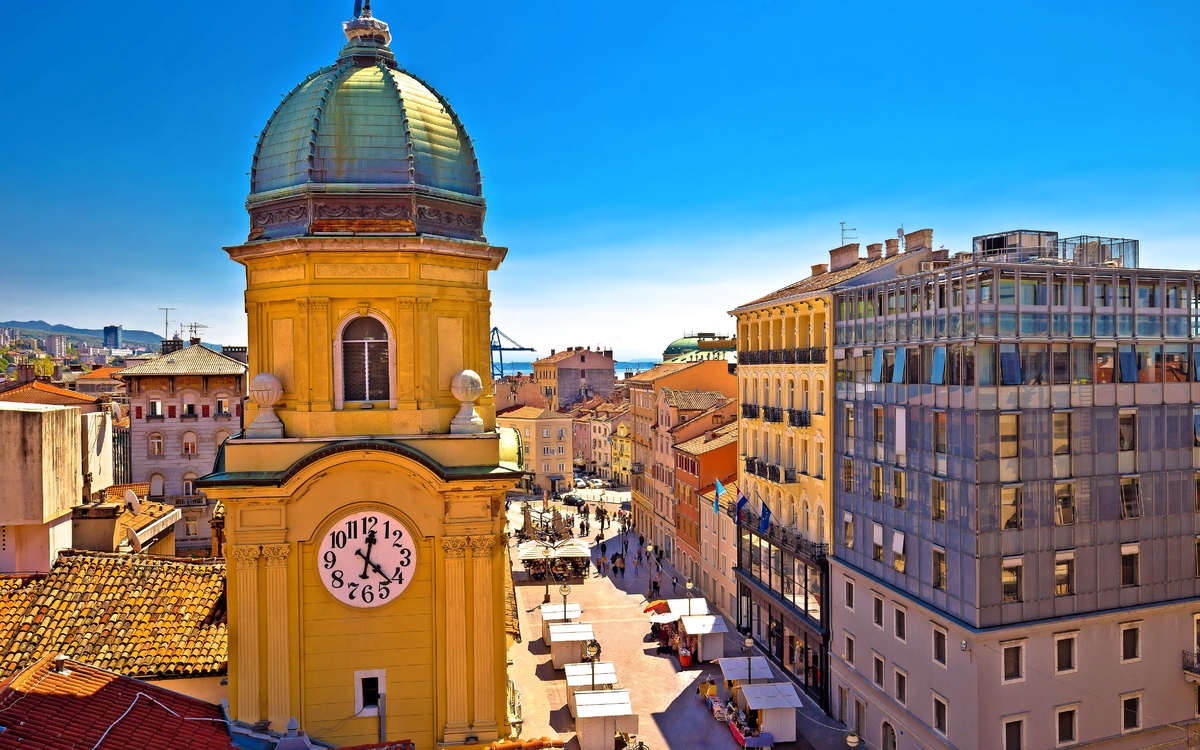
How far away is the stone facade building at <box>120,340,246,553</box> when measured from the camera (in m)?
58.4

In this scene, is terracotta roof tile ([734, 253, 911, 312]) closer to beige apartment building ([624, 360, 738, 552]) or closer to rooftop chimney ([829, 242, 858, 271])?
rooftop chimney ([829, 242, 858, 271])

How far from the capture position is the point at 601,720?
38.0 meters

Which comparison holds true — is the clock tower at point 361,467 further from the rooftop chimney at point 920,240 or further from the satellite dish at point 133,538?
the rooftop chimney at point 920,240

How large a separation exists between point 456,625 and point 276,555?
14.3ft

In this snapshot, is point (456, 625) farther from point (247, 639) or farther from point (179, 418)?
point (179, 418)

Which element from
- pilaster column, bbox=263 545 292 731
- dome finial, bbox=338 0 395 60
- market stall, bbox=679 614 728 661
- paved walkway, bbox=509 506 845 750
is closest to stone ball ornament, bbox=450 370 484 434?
pilaster column, bbox=263 545 292 731

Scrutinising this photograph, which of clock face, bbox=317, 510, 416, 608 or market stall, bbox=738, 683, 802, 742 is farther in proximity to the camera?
market stall, bbox=738, 683, 802, 742

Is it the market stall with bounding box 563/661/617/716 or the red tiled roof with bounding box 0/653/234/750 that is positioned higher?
the red tiled roof with bounding box 0/653/234/750

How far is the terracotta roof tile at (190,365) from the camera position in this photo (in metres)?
58.6

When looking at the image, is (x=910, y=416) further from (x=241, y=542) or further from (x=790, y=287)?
(x=241, y=542)

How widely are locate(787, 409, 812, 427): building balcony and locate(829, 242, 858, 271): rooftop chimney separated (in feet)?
33.5

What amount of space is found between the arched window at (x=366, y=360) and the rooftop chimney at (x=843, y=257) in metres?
36.9

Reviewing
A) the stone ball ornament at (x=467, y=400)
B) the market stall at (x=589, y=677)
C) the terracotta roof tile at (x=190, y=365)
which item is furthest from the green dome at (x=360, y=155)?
the terracotta roof tile at (x=190, y=365)

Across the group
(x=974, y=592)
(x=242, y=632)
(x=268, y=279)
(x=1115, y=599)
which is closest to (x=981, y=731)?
(x=974, y=592)
